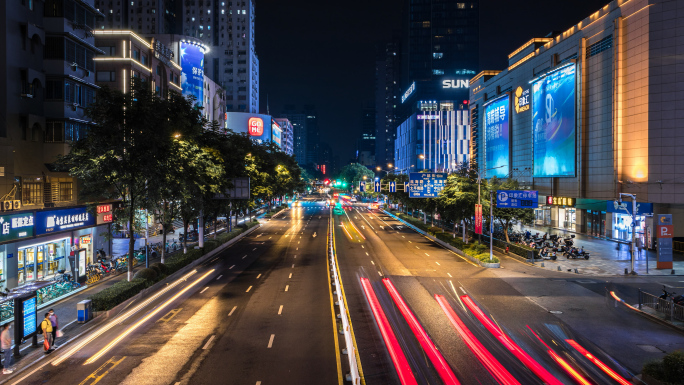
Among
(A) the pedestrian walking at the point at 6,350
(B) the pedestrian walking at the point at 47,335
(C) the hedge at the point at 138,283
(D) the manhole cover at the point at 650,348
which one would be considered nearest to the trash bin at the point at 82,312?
(C) the hedge at the point at 138,283

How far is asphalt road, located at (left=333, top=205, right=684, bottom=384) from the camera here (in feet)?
53.8

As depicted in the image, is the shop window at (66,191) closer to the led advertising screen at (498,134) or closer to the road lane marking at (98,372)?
the road lane marking at (98,372)

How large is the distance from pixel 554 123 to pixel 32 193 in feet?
210

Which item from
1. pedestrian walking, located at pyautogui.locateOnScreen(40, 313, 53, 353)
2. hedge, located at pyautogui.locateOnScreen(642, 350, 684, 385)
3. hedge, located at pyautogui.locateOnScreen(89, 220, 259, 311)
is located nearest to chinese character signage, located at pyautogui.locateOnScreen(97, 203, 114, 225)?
hedge, located at pyautogui.locateOnScreen(89, 220, 259, 311)

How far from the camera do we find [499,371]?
15859 mm

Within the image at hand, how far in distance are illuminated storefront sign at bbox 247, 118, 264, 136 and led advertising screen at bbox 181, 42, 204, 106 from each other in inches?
2259

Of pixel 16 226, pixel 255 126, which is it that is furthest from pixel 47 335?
pixel 255 126

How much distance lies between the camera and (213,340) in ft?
62.8

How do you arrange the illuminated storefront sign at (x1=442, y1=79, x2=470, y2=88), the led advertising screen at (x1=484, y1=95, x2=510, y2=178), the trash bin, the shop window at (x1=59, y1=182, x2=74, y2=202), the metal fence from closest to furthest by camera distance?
the trash bin < the metal fence < the shop window at (x1=59, y1=182, x2=74, y2=202) < the led advertising screen at (x1=484, y1=95, x2=510, y2=178) < the illuminated storefront sign at (x1=442, y1=79, x2=470, y2=88)

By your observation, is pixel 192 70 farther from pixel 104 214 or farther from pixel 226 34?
pixel 226 34

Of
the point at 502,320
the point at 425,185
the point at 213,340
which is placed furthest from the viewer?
the point at 425,185

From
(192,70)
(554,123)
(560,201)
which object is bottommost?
(560,201)

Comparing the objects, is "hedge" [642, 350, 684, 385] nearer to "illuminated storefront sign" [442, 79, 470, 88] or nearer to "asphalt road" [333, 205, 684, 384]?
"asphalt road" [333, 205, 684, 384]

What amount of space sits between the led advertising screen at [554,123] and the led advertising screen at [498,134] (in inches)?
447
